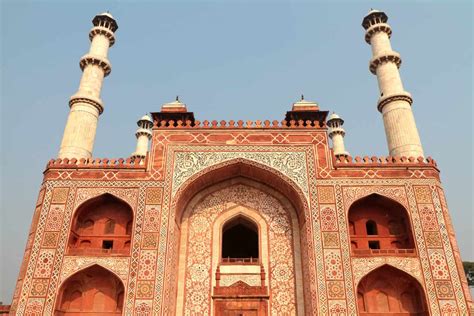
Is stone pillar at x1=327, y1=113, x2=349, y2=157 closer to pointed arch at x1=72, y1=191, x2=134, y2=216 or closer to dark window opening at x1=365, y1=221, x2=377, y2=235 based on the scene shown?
dark window opening at x1=365, y1=221, x2=377, y2=235

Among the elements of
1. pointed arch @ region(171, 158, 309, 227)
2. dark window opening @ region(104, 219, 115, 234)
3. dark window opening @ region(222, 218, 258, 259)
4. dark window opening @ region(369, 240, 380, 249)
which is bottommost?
dark window opening @ region(369, 240, 380, 249)

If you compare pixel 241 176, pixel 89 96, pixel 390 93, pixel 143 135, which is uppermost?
pixel 143 135

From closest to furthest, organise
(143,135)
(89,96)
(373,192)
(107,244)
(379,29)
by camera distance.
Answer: (373,192) → (107,244) → (89,96) → (379,29) → (143,135)

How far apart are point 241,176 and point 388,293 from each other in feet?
18.9

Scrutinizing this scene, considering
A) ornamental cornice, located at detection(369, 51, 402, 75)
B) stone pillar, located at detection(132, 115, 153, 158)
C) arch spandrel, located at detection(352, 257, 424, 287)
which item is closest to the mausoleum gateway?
arch spandrel, located at detection(352, 257, 424, 287)

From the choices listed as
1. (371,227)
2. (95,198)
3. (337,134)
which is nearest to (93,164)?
(95,198)

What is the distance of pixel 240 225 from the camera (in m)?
14.1

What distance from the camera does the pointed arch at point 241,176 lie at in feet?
39.0

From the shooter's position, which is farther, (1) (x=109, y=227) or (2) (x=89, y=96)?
(2) (x=89, y=96)

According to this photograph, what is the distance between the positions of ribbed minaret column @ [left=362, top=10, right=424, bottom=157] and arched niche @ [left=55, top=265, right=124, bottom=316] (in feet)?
34.2

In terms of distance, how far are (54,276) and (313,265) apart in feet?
23.3

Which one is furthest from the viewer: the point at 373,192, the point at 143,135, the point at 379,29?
the point at 143,135

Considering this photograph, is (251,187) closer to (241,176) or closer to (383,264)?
(241,176)

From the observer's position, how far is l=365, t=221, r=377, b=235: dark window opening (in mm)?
12281
